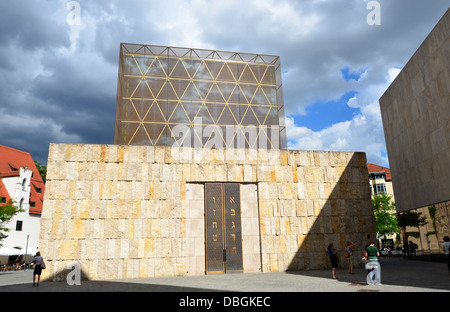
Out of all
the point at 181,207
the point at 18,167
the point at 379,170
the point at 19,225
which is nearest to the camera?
the point at 181,207

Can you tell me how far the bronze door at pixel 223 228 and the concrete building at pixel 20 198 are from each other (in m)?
27.9

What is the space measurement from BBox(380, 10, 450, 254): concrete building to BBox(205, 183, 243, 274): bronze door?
12.1 meters

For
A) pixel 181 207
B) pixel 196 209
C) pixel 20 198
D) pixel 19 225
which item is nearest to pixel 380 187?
pixel 196 209

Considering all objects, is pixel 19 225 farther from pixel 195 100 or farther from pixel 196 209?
pixel 196 209

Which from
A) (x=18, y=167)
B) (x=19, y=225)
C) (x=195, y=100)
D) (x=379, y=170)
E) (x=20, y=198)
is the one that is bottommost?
(x=19, y=225)

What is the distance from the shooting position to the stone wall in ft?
54.4

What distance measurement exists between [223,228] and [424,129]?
46.8 feet

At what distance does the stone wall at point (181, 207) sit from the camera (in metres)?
16.6

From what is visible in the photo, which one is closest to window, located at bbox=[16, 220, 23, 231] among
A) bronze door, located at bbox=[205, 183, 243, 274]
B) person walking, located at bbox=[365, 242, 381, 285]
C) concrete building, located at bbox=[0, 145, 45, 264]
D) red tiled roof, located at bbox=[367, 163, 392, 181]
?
concrete building, located at bbox=[0, 145, 45, 264]

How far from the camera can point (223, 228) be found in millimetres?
17703

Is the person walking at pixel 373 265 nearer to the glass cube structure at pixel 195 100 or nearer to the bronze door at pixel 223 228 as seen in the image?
the bronze door at pixel 223 228

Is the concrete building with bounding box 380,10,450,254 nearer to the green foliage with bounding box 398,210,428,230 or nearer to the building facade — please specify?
the green foliage with bounding box 398,210,428,230

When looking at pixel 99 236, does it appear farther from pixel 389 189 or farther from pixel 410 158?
pixel 389 189
